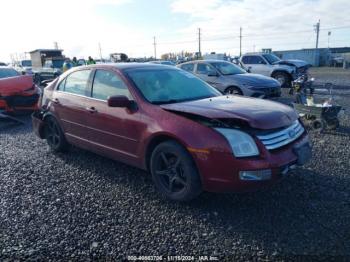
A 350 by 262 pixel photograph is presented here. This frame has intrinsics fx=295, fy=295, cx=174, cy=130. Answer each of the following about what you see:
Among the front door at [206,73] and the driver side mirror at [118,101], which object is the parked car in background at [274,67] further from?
the driver side mirror at [118,101]

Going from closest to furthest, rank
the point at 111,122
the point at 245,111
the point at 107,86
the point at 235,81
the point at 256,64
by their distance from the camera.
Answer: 1. the point at 245,111
2. the point at 111,122
3. the point at 107,86
4. the point at 235,81
5. the point at 256,64

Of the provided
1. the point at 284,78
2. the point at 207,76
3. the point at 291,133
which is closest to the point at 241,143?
the point at 291,133

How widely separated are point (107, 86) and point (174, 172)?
171 centimetres

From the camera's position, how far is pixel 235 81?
9.46 meters

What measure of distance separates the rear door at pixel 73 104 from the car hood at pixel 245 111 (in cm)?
166

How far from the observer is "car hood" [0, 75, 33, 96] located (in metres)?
8.54

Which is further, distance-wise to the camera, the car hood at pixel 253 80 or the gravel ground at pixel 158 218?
the car hood at pixel 253 80

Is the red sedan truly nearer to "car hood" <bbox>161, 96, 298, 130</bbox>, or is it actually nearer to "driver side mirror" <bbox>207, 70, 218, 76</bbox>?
"car hood" <bbox>161, 96, 298, 130</bbox>

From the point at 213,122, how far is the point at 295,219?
136cm

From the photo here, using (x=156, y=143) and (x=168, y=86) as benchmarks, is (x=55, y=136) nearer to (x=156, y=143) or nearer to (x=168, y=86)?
(x=168, y=86)

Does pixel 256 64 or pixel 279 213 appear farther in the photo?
pixel 256 64

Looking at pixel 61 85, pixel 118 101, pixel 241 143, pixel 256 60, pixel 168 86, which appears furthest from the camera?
pixel 256 60

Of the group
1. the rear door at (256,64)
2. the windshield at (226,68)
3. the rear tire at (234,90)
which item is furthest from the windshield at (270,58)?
the rear tire at (234,90)

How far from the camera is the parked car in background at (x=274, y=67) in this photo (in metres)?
14.6
